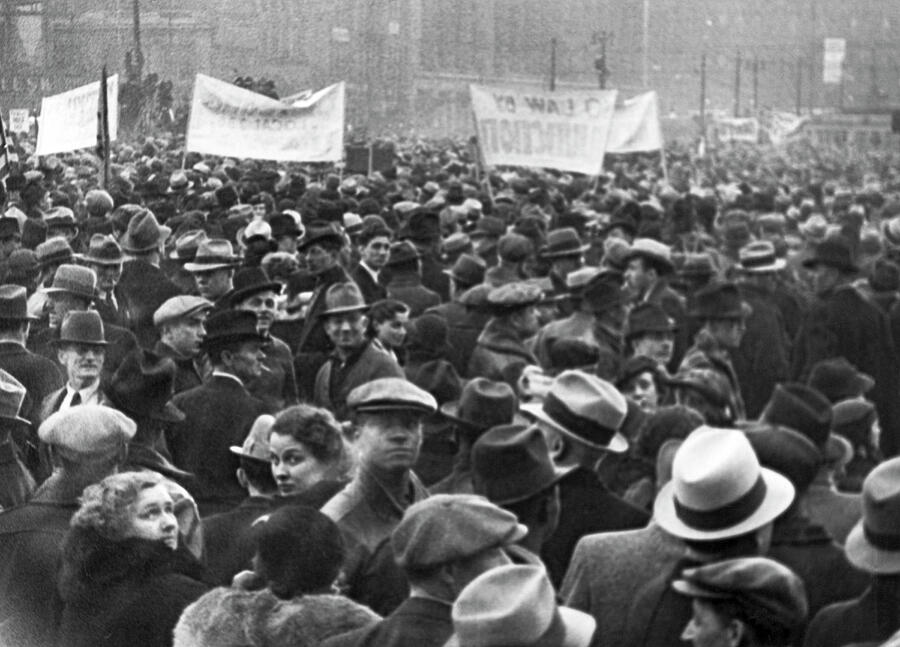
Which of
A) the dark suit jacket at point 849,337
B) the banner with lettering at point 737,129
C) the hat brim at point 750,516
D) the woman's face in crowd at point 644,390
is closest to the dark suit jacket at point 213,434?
the woman's face in crowd at point 644,390

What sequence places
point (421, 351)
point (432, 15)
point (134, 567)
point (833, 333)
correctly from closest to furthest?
1. point (134, 567)
2. point (432, 15)
3. point (421, 351)
4. point (833, 333)

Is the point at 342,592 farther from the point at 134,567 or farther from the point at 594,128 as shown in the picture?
the point at 594,128

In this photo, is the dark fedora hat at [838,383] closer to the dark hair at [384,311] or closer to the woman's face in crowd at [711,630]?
the dark hair at [384,311]

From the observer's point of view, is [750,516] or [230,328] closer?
[750,516]

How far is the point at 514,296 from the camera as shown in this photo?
6.89 metres

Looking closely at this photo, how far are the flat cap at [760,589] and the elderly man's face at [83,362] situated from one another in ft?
9.88

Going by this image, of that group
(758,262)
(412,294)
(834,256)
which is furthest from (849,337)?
(412,294)

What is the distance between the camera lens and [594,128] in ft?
31.4

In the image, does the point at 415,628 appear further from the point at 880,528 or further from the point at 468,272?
the point at 468,272

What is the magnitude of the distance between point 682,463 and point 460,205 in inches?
347

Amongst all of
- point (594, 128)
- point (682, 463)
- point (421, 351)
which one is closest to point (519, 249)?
point (594, 128)

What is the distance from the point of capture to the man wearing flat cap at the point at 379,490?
4.10 metres

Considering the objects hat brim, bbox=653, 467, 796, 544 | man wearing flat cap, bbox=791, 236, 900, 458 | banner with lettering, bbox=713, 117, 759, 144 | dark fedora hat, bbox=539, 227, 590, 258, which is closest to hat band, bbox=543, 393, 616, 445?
hat brim, bbox=653, 467, 796, 544

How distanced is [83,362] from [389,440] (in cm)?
149
